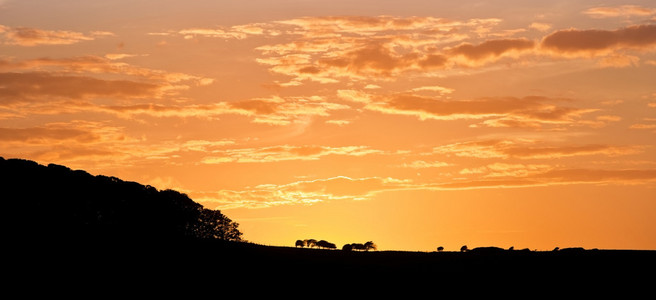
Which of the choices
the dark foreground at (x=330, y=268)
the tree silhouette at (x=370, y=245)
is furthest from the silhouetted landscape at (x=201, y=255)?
the tree silhouette at (x=370, y=245)

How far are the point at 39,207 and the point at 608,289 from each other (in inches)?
2504

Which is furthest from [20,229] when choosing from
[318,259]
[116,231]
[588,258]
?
[588,258]

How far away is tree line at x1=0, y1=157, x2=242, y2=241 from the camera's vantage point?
98750 mm

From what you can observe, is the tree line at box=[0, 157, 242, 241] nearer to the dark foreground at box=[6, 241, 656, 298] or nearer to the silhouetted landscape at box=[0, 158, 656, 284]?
the silhouetted landscape at box=[0, 158, 656, 284]

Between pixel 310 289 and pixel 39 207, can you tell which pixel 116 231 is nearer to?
pixel 39 207

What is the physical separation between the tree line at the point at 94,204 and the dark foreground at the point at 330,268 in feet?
59.6

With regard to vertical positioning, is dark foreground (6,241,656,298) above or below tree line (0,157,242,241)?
below

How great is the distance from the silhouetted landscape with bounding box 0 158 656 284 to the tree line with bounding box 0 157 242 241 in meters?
0.15

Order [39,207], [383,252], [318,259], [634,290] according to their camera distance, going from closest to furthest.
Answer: [634,290] < [318,259] < [383,252] < [39,207]

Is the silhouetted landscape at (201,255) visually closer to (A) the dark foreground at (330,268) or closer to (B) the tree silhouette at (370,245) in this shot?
(A) the dark foreground at (330,268)

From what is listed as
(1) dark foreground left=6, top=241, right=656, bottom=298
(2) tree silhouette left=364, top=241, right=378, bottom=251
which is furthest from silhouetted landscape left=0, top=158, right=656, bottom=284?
(2) tree silhouette left=364, top=241, right=378, bottom=251

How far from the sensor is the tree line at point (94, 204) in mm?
98750

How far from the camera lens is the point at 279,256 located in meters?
80.3

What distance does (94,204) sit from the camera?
10469 centimetres
